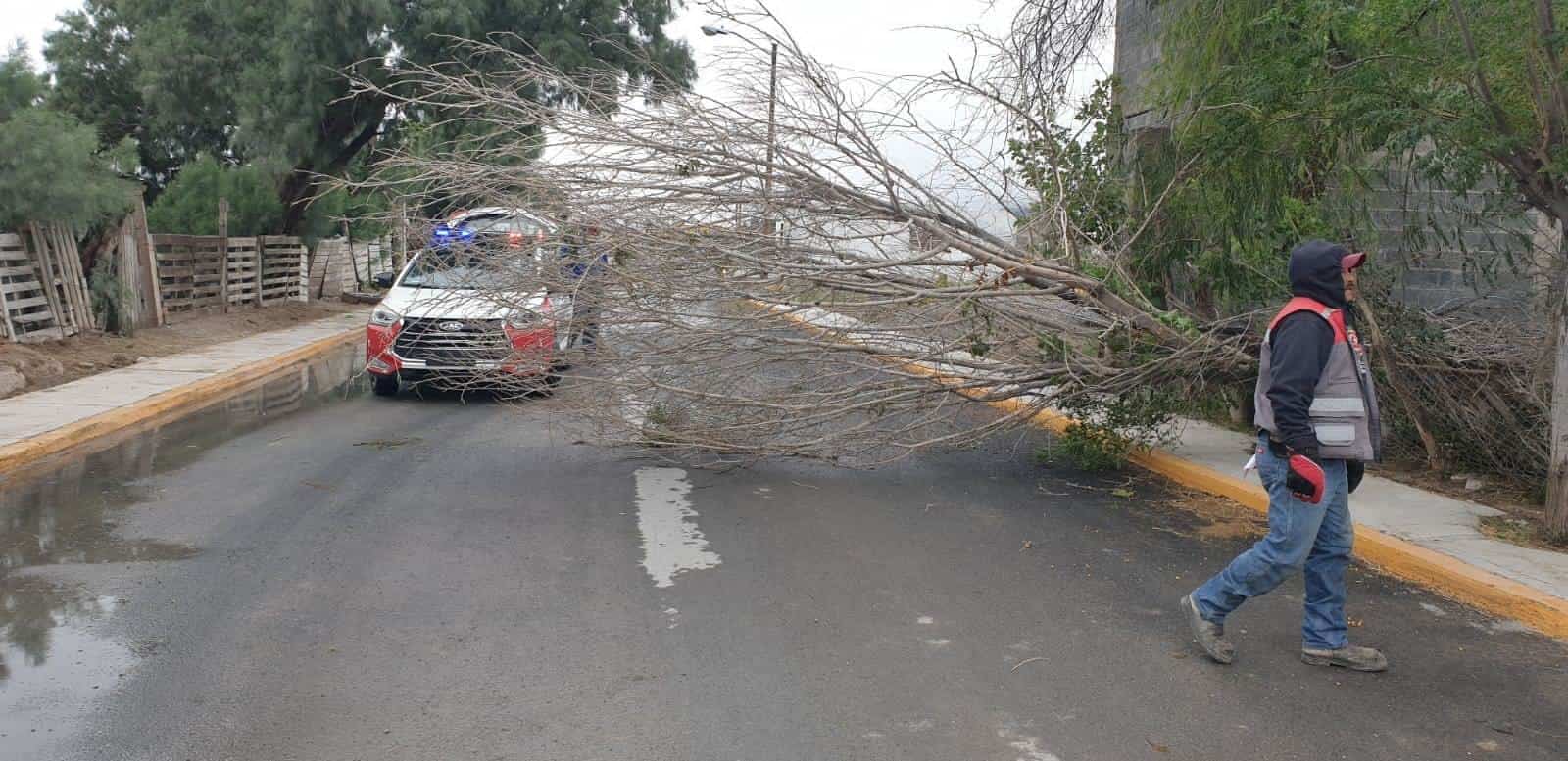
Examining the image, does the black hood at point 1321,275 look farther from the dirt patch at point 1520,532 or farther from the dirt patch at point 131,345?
the dirt patch at point 131,345

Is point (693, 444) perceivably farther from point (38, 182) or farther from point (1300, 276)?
point (38, 182)

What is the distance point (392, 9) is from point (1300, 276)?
20.1 metres

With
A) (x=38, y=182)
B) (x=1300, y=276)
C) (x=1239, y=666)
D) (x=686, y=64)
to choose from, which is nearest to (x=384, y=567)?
(x=1239, y=666)

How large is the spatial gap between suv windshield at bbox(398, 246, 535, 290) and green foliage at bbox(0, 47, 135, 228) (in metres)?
7.41

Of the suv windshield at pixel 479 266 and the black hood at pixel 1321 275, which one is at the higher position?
the black hood at pixel 1321 275

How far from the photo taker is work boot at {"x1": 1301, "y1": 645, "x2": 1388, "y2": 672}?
508 centimetres

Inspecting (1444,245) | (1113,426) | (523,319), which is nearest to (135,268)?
(523,319)

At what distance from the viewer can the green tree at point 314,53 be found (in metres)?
22.3

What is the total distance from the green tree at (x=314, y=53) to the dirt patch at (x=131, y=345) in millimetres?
2123

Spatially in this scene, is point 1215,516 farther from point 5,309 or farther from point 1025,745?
point 5,309

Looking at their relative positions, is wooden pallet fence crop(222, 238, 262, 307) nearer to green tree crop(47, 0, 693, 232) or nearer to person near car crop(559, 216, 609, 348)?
green tree crop(47, 0, 693, 232)

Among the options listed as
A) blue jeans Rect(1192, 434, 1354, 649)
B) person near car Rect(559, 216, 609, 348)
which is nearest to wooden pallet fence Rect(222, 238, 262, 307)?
person near car Rect(559, 216, 609, 348)

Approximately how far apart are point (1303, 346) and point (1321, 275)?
0.31m

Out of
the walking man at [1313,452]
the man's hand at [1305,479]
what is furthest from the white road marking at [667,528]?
the man's hand at [1305,479]
